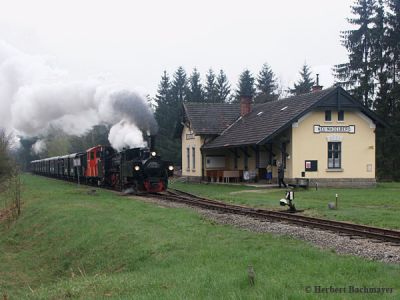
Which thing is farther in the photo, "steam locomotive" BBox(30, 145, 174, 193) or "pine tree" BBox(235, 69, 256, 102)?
"pine tree" BBox(235, 69, 256, 102)

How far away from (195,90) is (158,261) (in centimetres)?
6760

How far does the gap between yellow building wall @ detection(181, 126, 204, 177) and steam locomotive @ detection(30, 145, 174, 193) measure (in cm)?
783

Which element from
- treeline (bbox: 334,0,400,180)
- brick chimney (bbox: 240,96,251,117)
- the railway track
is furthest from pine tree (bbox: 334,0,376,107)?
the railway track

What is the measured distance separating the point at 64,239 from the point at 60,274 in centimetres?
278

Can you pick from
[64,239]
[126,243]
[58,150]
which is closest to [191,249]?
[126,243]

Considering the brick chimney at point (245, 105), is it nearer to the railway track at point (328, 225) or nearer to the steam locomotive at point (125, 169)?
the steam locomotive at point (125, 169)

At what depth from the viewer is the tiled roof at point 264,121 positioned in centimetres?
3130

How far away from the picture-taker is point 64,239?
15.4m

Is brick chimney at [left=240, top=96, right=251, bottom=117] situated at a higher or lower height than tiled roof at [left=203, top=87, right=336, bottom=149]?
higher

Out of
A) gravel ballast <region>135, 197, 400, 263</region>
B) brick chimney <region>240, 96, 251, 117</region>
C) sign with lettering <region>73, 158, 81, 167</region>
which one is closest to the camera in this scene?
gravel ballast <region>135, 197, 400, 263</region>

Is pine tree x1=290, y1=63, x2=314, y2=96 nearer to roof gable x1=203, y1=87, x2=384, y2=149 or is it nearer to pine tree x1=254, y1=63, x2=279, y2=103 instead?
pine tree x1=254, y1=63, x2=279, y2=103

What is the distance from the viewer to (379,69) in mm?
47625

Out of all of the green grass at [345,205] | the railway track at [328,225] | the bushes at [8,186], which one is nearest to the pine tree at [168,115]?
the bushes at [8,186]

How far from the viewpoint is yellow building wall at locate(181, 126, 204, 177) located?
39781mm
